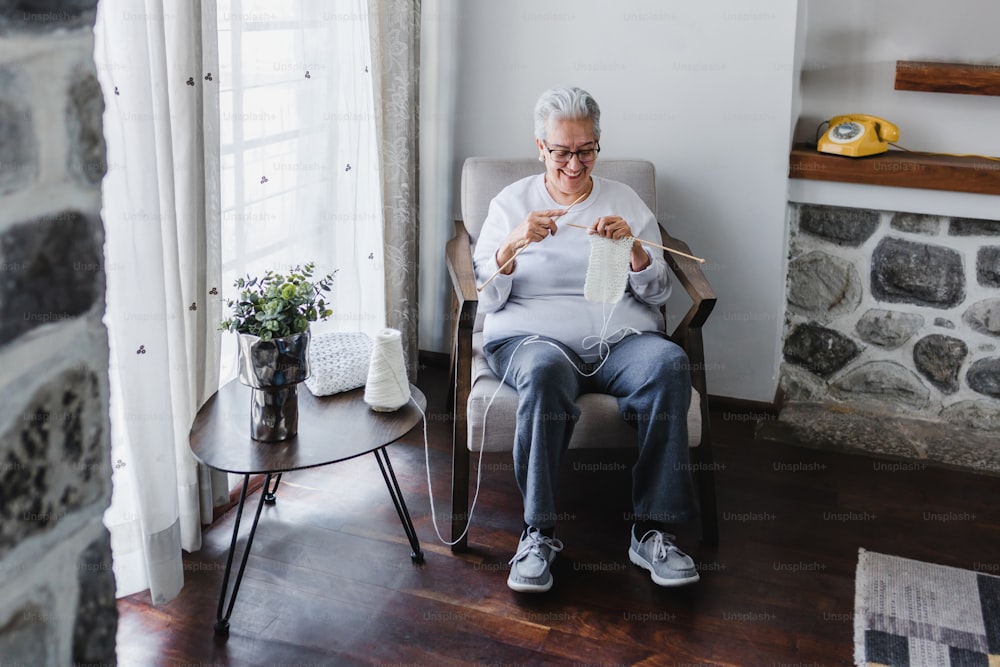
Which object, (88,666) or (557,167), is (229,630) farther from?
(557,167)

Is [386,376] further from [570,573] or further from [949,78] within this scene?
[949,78]

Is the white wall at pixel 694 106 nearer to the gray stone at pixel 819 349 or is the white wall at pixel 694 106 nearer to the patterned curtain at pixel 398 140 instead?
the gray stone at pixel 819 349

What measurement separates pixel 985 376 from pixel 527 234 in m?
1.68

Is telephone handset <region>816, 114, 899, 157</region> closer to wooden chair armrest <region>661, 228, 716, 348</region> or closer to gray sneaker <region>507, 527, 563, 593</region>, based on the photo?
wooden chair armrest <region>661, 228, 716, 348</region>

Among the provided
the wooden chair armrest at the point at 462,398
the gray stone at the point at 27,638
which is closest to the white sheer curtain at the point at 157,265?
the wooden chair armrest at the point at 462,398

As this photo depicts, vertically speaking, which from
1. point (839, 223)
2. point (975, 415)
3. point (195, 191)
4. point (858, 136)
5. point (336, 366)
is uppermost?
point (858, 136)

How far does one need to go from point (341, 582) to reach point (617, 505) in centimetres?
79

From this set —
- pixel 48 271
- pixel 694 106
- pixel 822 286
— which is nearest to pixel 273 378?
pixel 48 271

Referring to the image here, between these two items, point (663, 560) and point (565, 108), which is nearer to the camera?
point (663, 560)

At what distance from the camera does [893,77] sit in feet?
10.0

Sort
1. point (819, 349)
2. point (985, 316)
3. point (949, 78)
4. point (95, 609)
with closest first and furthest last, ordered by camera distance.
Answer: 1. point (95, 609)
2. point (949, 78)
3. point (985, 316)
4. point (819, 349)

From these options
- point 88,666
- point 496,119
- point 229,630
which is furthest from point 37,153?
point 496,119

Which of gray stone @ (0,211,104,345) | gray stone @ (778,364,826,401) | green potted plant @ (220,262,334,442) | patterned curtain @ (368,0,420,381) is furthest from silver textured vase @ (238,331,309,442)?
gray stone @ (778,364,826,401)

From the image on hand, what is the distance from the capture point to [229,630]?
206 centimetres
